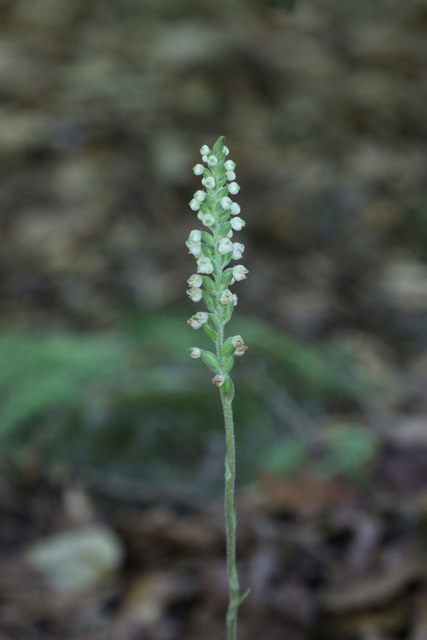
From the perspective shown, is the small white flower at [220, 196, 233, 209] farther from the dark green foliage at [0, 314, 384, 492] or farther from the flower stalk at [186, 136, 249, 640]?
the dark green foliage at [0, 314, 384, 492]

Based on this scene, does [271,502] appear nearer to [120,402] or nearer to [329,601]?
[329,601]

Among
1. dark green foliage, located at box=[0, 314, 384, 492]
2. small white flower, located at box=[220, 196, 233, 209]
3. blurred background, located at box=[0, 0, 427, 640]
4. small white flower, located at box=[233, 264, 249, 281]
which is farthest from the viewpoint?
dark green foliage, located at box=[0, 314, 384, 492]

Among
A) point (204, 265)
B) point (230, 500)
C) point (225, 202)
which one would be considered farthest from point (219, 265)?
point (230, 500)

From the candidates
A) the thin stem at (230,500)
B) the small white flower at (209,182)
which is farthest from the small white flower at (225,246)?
the thin stem at (230,500)

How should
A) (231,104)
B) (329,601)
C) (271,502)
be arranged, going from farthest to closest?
(231,104), (271,502), (329,601)

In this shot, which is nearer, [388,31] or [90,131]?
[90,131]

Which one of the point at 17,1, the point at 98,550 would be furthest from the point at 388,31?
the point at 98,550

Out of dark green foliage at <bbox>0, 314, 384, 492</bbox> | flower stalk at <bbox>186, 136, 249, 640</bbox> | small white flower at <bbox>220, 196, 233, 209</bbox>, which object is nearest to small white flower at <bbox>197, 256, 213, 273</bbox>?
flower stalk at <bbox>186, 136, 249, 640</bbox>
